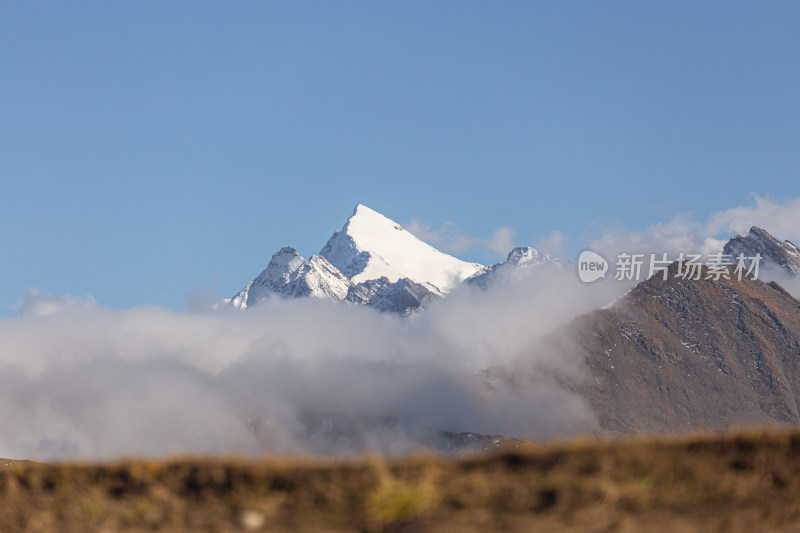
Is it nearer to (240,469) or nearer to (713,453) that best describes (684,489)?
(713,453)

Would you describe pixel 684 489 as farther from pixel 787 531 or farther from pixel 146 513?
pixel 146 513

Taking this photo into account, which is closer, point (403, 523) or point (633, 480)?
point (403, 523)

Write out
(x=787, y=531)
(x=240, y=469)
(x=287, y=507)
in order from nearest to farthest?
(x=787, y=531) → (x=287, y=507) → (x=240, y=469)

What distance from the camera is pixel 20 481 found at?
63.1 ft

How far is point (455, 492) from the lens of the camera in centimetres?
1599

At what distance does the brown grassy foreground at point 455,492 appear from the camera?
15320 millimetres

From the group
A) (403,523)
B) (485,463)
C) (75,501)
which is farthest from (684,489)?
(75,501)

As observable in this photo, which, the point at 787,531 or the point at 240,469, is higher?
the point at 240,469

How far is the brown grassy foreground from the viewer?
1532 cm

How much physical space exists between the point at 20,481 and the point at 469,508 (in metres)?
8.84

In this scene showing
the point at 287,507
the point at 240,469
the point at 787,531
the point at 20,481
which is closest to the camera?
the point at 787,531

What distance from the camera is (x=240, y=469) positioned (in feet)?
57.5

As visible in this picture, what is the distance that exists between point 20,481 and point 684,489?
38.7 feet

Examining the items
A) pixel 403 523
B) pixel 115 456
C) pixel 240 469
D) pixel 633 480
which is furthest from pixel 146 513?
pixel 633 480
